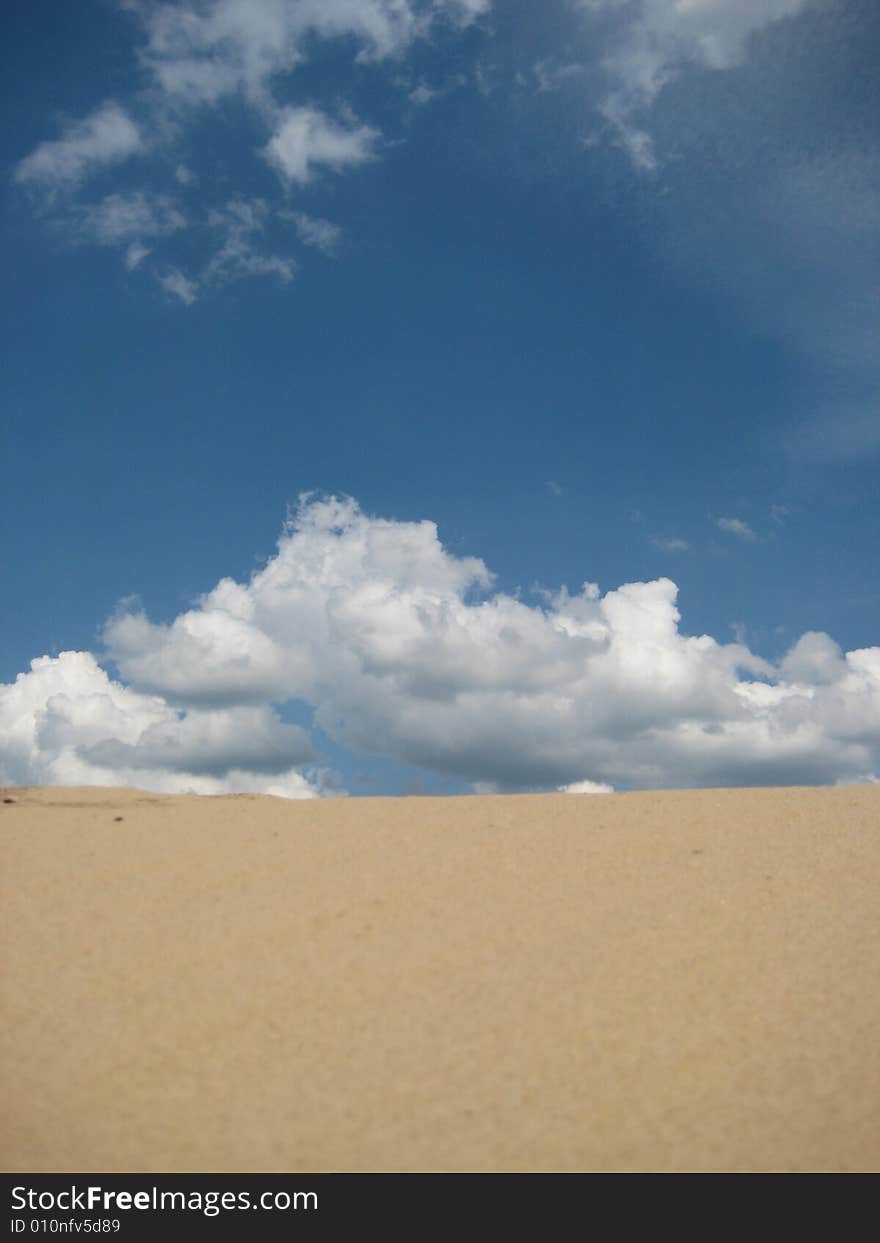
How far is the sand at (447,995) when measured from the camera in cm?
830

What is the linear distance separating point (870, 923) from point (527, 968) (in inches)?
189

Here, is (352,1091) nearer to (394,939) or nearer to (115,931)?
(394,939)

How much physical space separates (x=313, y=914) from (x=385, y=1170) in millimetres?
4904

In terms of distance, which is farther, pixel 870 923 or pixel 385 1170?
pixel 870 923

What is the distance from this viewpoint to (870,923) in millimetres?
12375

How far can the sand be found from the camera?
830cm

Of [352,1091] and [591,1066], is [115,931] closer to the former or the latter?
[352,1091]

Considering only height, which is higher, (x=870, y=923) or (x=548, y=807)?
(x=548, y=807)

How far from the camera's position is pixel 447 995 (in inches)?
412
